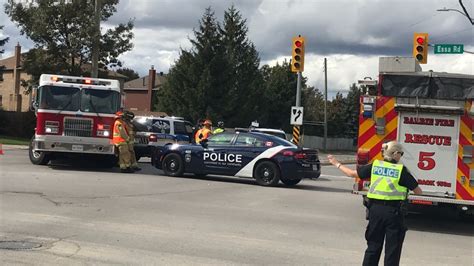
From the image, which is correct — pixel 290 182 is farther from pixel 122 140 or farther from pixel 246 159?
pixel 122 140

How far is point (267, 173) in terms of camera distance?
15.3 meters

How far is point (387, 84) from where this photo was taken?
10.3m

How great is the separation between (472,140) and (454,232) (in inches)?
68.5

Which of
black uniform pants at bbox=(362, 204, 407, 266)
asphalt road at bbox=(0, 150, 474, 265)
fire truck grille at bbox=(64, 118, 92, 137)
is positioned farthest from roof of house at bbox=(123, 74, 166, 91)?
black uniform pants at bbox=(362, 204, 407, 266)

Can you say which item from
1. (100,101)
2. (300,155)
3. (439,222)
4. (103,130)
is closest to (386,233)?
(439,222)

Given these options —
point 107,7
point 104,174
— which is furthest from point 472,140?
point 107,7

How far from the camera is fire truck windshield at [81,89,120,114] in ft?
53.2

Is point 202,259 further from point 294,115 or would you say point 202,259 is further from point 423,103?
point 294,115

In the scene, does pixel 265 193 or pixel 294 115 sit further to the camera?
pixel 294 115

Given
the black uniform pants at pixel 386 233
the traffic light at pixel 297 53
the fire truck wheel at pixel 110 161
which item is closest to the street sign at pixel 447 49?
the traffic light at pixel 297 53

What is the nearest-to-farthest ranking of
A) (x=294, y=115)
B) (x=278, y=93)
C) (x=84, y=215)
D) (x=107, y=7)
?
(x=84, y=215)
(x=294, y=115)
(x=107, y=7)
(x=278, y=93)

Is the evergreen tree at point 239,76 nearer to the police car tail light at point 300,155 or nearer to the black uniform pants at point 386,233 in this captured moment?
the police car tail light at point 300,155

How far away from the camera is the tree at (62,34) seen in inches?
1089

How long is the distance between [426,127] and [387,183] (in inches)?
183
